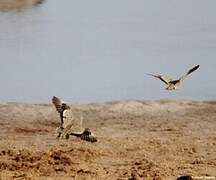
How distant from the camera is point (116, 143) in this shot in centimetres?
1081

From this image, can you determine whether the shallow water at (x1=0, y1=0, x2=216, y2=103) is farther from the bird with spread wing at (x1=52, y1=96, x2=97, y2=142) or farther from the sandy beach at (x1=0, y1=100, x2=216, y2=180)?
the bird with spread wing at (x1=52, y1=96, x2=97, y2=142)

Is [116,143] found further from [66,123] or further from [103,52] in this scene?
[103,52]

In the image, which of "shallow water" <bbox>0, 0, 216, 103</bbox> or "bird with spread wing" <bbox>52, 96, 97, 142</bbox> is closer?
"bird with spread wing" <bbox>52, 96, 97, 142</bbox>

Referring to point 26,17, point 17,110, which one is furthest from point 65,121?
point 26,17

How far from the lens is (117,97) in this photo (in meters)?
16.6

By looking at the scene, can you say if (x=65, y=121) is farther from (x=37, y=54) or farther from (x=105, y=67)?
(x=37, y=54)

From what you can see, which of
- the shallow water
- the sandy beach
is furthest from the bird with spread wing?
the shallow water

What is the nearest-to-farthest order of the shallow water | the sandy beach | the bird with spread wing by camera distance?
the sandy beach
the bird with spread wing
the shallow water

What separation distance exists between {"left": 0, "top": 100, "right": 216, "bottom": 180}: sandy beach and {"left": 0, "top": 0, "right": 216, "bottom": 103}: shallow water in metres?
2.57

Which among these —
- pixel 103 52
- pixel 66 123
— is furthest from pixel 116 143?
pixel 103 52

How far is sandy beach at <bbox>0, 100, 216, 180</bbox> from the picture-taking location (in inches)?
356

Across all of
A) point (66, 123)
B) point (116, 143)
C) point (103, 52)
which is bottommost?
point (116, 143)

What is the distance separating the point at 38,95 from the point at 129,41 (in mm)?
10749

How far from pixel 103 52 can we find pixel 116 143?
13.3m
